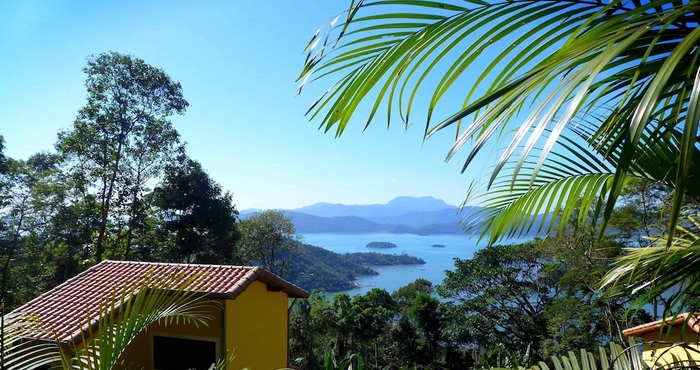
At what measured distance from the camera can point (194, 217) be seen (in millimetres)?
16578

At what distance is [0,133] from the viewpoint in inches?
512

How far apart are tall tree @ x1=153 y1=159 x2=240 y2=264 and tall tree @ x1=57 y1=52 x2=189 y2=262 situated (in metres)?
0.85

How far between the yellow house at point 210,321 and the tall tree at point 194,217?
786cm

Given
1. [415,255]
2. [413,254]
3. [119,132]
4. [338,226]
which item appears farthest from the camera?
[338,226]

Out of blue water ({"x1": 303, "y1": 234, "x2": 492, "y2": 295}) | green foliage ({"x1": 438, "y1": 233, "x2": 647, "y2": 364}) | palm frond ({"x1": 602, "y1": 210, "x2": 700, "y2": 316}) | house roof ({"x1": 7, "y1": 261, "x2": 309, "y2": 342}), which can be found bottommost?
blue water ({"x1": 303, "y1": 234, "x2": 492, "y2": 295})

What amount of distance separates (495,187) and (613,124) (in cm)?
68

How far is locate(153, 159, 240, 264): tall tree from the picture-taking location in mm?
16281

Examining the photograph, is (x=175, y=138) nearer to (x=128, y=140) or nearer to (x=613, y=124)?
(x=128, y=140)

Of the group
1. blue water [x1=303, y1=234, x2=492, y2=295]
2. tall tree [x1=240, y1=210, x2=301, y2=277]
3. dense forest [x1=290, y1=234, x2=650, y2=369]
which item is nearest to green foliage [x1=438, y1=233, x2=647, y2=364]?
dense forest [x1=290, y1=234, x2=650, y2=369]

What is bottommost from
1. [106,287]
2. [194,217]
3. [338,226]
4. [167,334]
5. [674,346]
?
[167,334]

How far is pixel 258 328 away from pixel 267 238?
13348 mm

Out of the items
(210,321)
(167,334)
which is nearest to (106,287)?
(167,334)

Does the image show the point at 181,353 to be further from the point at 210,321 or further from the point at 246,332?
the point at 246,332

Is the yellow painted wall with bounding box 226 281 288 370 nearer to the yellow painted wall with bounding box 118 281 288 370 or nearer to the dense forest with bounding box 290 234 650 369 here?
the yellow painted wall with bounding box 118 281 288 370
